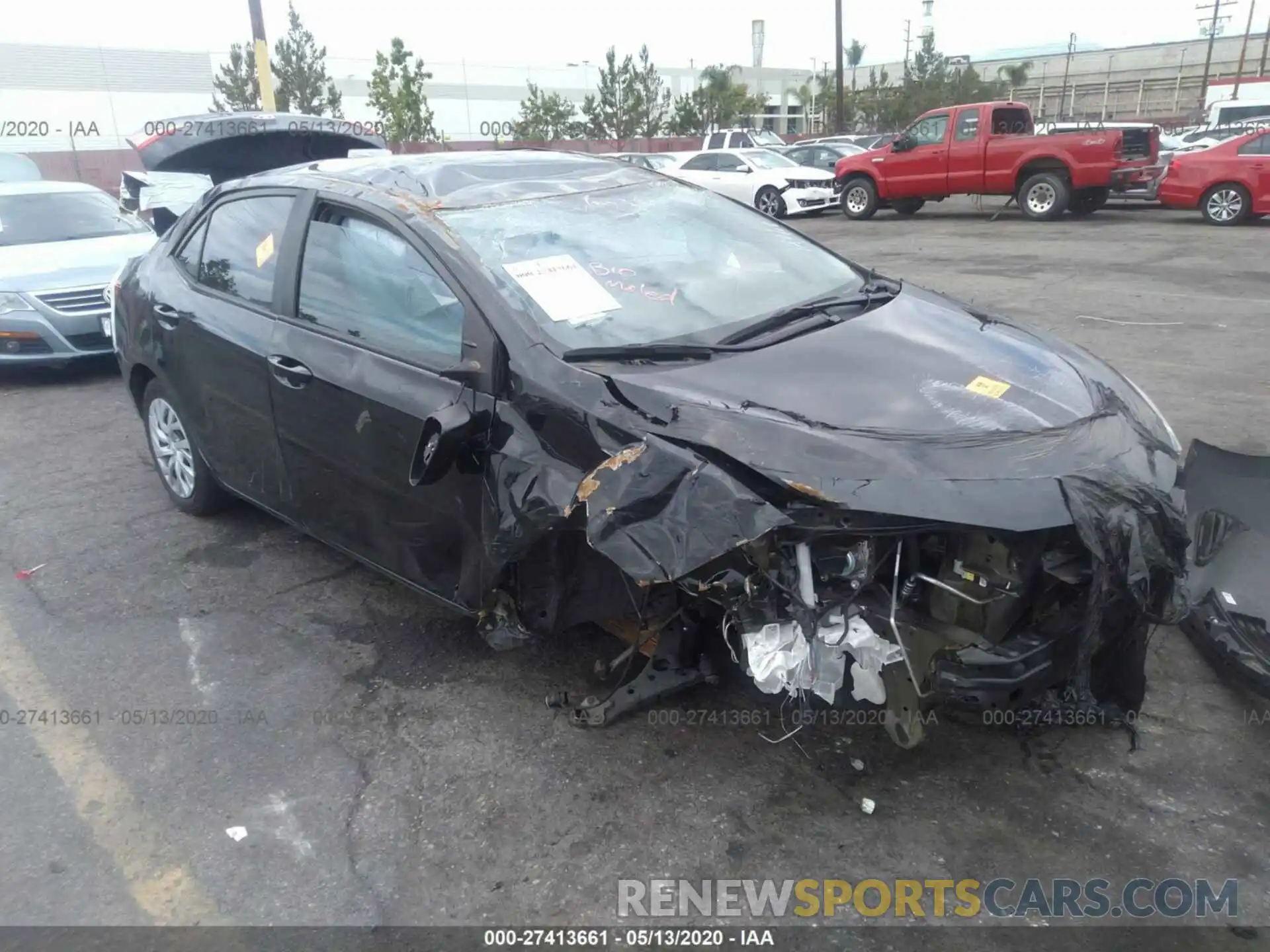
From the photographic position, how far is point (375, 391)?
331 centimetres

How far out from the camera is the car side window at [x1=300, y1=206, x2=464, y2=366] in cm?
322

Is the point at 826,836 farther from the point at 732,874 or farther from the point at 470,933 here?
the point at 470,933

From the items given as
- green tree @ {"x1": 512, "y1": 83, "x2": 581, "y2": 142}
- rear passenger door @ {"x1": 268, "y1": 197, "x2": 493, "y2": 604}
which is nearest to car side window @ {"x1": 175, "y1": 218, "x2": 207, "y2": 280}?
rear passenger door @ {"x1": 268, "y1": 197, "x2": 493, "y2": 604}

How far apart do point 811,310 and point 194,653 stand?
2.59 meters

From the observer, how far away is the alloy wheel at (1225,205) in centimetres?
1489

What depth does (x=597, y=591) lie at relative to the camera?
3025mm

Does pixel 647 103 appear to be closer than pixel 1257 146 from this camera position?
No

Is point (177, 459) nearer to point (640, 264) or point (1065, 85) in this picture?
point (640, 264)

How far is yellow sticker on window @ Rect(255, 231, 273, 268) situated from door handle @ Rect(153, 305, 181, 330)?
0.60m

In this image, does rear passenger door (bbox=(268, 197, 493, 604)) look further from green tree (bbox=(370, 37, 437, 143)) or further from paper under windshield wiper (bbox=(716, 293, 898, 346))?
green tree (bbox=(370, 37, 437, 143))

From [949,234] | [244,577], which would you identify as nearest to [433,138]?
[949,234]

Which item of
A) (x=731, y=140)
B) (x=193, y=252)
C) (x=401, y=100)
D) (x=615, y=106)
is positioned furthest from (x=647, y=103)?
(x=193, y=252)

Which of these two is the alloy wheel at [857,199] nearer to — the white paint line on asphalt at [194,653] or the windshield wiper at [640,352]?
the windshield wiper at [640,352]

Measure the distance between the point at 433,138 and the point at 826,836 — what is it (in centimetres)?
3238
